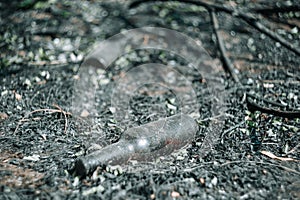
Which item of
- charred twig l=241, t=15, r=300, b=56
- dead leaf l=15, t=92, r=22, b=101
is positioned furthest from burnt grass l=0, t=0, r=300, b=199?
charred twig l=241, t=15, r=300, b=56

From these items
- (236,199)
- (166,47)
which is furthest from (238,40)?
(236,199)

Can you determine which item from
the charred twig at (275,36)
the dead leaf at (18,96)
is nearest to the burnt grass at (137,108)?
the dead leaf at (18,96)

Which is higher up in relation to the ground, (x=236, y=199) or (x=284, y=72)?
(x=284, y=72)

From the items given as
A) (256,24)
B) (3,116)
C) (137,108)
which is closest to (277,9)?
(256,24)

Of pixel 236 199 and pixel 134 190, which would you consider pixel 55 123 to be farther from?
pixel 236 199

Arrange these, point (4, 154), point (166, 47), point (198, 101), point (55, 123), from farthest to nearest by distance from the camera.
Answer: point (166, 47) < point (198, 101) < point (55, 123) < point (4, 154)

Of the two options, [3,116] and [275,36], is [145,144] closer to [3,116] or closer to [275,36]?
[3,116]

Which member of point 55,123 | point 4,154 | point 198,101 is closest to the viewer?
point 4,154

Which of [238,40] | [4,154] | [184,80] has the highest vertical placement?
[238,40]
